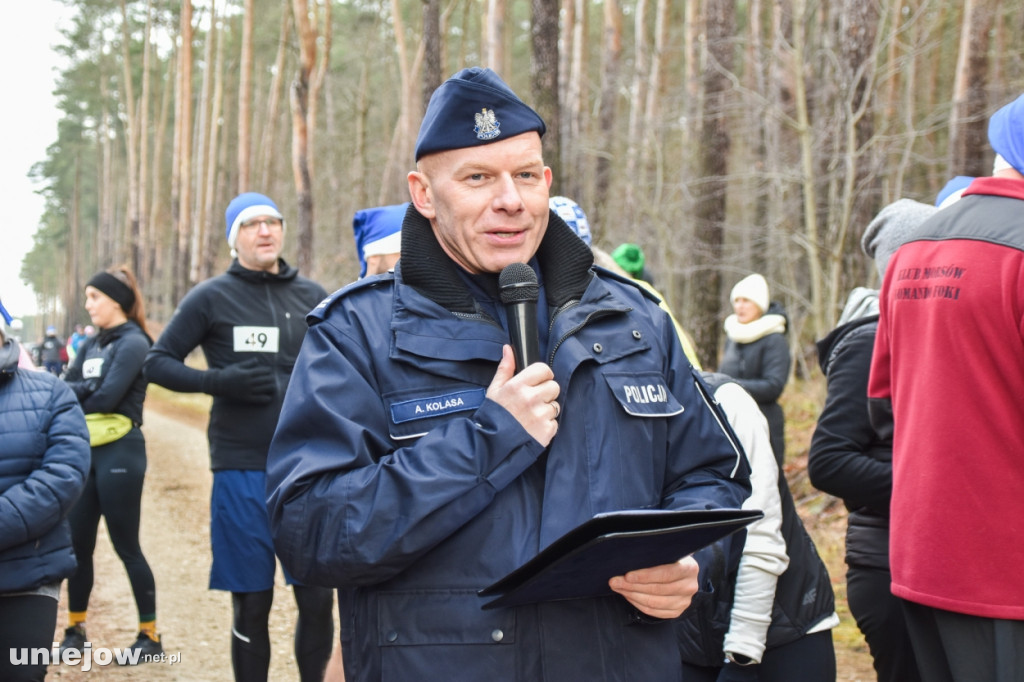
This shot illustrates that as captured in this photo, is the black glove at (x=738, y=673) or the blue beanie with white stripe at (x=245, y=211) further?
the blue beanie with white stripe at (x=245, y=211)

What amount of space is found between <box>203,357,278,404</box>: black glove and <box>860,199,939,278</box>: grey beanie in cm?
307

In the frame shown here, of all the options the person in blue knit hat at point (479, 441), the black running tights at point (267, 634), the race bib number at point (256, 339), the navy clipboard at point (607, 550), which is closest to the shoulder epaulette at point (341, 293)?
the person in blue knit hat at point (479, 441)

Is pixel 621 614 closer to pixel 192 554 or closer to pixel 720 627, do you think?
pixel 720 627

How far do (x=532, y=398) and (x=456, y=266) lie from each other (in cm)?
47

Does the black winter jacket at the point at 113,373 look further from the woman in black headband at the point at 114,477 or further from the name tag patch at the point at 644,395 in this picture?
the name tag patch at the point at 644,395

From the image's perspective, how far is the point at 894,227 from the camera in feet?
11.8

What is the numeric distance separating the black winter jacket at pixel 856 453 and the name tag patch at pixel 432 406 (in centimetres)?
171

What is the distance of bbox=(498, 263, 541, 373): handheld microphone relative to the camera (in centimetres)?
211

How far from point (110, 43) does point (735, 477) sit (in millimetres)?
51676

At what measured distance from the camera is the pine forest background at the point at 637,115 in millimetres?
11250

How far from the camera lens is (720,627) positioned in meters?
3.05

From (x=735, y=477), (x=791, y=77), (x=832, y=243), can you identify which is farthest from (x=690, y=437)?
(x=791, y=77)

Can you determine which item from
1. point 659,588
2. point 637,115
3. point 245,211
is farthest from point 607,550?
point 637,115

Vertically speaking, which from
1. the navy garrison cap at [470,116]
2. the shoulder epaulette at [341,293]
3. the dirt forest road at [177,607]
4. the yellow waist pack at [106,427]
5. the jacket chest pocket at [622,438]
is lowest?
the dirt forest road at [177,607]
